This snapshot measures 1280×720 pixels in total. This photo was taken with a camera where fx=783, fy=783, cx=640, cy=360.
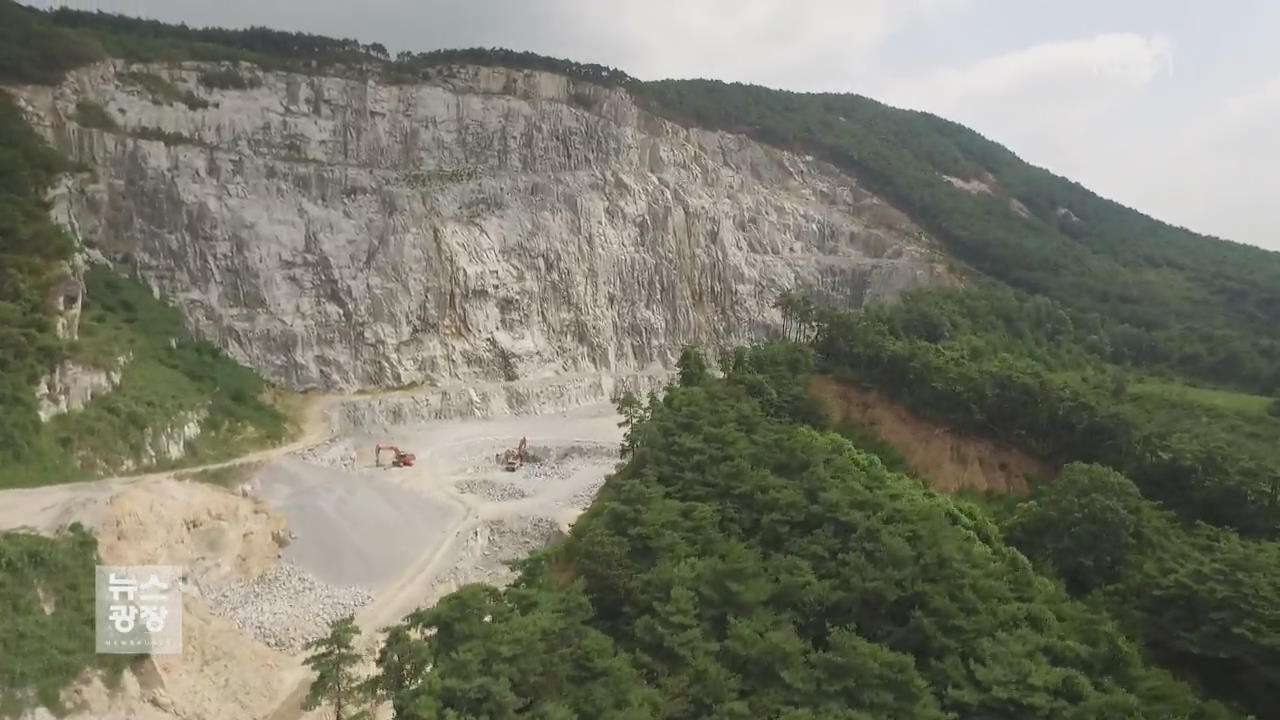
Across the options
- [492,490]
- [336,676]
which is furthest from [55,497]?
[492,490]

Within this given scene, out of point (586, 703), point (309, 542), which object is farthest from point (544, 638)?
point (309, 542)

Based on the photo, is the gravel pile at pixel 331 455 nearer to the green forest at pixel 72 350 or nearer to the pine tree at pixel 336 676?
the green forest at pixel 72 350

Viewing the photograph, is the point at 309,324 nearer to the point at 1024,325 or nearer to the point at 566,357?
the point at 566,357

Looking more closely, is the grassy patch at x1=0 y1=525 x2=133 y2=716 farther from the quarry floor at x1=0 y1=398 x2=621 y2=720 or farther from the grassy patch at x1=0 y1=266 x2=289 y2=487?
the grassy patch at x1=0 y1=266 x2=289 y2=487

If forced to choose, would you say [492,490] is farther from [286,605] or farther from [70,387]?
[70,387]

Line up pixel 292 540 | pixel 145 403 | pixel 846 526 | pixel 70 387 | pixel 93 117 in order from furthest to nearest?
pixel 93 117
pixel 145 403
pixel 70 387
pixel 292 540
pixel 846 526

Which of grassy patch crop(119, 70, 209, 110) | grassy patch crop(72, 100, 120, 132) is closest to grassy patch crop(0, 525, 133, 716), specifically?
grassy patch crop(72, 100, 120, 132)
